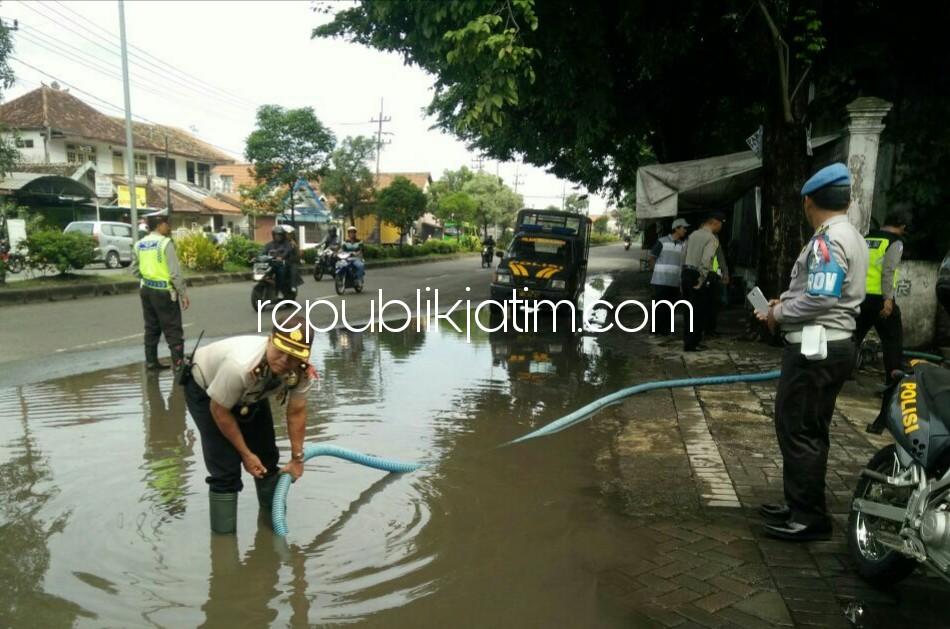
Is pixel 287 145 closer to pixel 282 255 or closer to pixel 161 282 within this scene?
pixel 282 255

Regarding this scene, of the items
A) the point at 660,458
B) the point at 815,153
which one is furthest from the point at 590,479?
the point at 815,153

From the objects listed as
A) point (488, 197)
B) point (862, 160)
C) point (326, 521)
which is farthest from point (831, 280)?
point (488, 197)

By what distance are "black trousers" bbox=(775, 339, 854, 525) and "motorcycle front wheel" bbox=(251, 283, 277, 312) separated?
37.5 feet

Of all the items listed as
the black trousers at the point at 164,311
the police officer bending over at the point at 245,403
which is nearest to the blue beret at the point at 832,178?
the police officer bending over at the point at 245,403

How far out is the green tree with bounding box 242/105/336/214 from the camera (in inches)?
1247

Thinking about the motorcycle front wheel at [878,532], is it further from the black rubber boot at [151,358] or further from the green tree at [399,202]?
the green tree at [399,202]

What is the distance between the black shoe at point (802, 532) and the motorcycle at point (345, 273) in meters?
14.7

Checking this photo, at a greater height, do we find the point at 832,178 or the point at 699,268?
the point at 832,178

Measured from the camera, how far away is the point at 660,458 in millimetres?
5230

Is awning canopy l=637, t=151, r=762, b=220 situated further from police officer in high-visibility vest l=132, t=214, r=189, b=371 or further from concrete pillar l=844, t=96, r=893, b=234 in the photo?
police officer in high-visibility vest l=132, t=214, r=189, b=371

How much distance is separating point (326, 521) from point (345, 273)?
1380 cm

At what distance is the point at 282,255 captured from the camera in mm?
13625

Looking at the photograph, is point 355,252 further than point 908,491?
Yes

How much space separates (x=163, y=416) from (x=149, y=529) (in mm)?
2616
